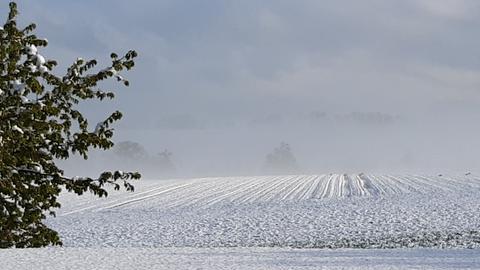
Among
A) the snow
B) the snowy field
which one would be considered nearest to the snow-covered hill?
the snowy field

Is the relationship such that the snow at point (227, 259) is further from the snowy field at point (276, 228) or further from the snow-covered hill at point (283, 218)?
the snow-covered hill at point (283, 218)

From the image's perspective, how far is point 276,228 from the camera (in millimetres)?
31953

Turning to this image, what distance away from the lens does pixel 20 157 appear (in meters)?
19.8

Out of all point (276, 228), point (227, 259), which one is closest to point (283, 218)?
point (276, 228)

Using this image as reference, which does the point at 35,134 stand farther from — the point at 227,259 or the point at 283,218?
the point at 283,218

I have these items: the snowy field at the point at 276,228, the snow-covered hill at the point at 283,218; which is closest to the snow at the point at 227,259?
the snowy field at the point at 276,228

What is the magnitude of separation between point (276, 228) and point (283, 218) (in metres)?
4.02

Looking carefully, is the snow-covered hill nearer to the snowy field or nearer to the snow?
the snowy field

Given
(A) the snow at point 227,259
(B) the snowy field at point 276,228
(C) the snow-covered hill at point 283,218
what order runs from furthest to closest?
(C) the snow-covered hill at point 283,218 → (B) the snowy field at point 276,228 → (A) the snow at point 227,259

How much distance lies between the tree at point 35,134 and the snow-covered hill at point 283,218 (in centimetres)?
686

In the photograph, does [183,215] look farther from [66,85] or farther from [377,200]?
[66,85]

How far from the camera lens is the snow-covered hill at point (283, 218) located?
27.7m

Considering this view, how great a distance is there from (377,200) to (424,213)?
859cm

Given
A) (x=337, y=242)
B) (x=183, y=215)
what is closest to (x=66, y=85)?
(x=337, y=242)
